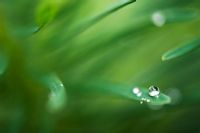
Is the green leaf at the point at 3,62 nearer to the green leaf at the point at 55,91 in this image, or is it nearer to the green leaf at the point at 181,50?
the green leaf at the point at 55,91

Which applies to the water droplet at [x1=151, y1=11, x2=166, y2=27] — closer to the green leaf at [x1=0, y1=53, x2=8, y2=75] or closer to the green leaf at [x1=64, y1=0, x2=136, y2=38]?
the green leaf at [x1=64, y1=0, x2=136, y2=38]

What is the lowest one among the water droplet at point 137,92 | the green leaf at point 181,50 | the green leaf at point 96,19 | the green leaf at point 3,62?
the water droplet at point 137,92

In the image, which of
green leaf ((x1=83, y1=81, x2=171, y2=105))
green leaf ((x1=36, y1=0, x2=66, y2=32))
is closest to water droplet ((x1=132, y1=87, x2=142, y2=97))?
green leaf ((x1=83, y1=81, x2=171, y2=105))

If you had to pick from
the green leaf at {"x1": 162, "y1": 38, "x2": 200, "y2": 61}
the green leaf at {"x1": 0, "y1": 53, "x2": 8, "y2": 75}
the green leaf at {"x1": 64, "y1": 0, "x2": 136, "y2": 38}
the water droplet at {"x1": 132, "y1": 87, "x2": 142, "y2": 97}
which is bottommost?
the water droplet at {"x1": 132, "y1": 87, "x2": 142, "y2": 97}

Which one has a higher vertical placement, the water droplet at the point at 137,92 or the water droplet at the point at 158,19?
the water droplet at the point at 158,19

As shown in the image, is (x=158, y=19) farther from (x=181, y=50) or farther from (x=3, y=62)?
(x=3, y=62)

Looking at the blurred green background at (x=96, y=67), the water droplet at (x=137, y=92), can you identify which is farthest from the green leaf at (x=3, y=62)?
the water droplet at (x=137, y=92)

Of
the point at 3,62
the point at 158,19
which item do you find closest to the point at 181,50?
the point at 158,19
